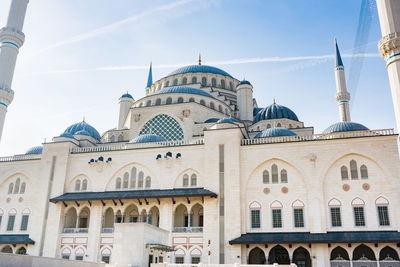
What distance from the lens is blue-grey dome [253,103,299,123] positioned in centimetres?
4175

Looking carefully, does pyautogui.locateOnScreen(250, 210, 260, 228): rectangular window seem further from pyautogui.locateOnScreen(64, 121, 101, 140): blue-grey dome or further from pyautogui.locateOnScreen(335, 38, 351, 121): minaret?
pyautogui.locateOnScreen(64, 121, 101, 140): blue-grey dome

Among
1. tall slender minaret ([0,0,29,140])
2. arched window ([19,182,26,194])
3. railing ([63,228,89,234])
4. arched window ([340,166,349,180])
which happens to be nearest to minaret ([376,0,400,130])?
arched window ([340,166,349,180])

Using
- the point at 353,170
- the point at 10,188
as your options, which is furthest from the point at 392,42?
the point at 10,188

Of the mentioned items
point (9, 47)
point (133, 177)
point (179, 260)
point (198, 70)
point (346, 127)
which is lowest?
point (179, 260)

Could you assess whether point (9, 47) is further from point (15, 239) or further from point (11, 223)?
point (15, 239)

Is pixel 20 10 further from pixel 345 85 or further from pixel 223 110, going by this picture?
pixel 345 85

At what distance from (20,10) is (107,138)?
15950mm

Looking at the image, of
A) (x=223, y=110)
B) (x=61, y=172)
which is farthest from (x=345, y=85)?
(x=61, y=172)

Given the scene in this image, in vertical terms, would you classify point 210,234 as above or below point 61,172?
below

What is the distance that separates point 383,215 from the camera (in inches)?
1026

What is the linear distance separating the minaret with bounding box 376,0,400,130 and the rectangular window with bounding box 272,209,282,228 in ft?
34.1

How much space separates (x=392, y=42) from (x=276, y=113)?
54.1 feet

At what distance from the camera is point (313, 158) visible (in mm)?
28266

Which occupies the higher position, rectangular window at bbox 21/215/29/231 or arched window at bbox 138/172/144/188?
arched window at bbox 138/172/144/188
